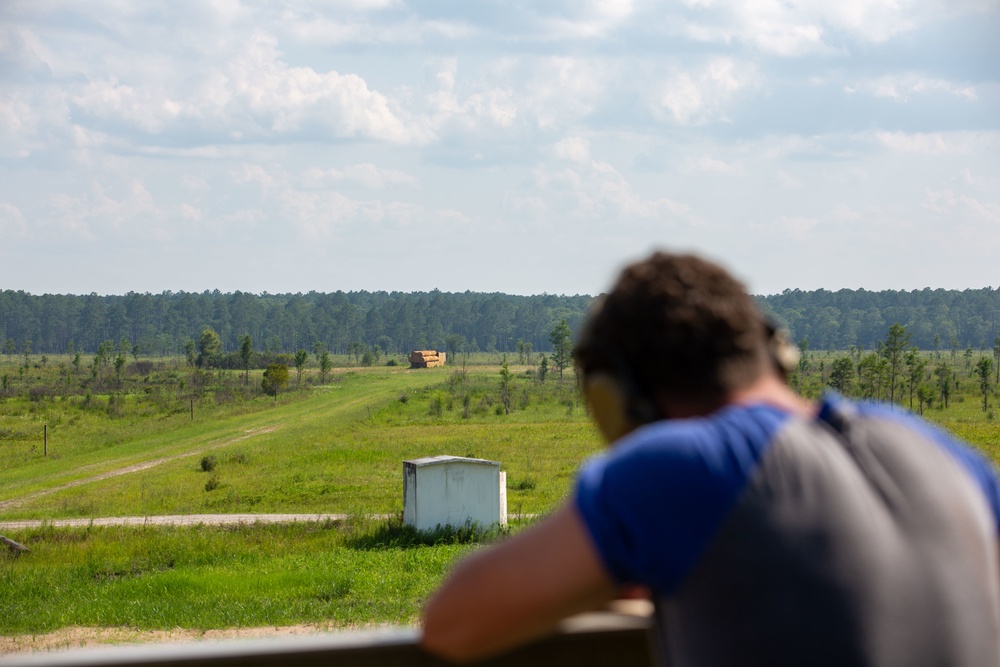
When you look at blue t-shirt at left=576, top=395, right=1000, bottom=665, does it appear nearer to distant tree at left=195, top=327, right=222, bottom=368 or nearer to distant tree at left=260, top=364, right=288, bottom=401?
distant tree at left=260, top=364, right=288, bottom=401

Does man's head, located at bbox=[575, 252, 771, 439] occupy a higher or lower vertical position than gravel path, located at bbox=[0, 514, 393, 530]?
higher

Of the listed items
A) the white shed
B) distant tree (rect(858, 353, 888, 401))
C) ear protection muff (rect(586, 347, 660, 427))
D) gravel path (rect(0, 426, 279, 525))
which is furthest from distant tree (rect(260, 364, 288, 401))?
ear protection muff (rect(586, 347, 660, 427))

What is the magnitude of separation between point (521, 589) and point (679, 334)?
43 cm

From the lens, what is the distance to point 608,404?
5.33 feet

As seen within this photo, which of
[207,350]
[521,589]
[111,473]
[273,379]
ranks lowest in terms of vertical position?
[111,473]

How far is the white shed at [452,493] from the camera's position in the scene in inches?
741

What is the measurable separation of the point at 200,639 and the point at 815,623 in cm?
1109

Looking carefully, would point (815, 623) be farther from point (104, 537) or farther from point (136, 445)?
point (136, 445)

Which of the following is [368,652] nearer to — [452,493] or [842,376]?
[452,493]

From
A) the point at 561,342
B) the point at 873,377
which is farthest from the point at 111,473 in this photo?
the point at 561,342

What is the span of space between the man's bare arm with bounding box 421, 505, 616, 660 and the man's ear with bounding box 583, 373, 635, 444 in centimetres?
21

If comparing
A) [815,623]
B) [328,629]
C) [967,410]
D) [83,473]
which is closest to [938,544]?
[815,623]

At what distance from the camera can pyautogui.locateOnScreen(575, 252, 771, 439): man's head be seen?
5.05 ft

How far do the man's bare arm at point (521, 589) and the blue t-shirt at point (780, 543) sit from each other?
1.3 inches
